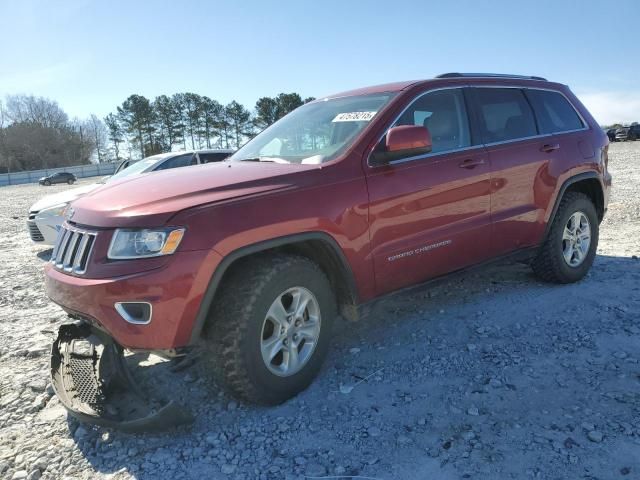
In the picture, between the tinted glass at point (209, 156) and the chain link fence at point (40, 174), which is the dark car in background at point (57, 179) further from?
the tinted glass at point (209, 156)

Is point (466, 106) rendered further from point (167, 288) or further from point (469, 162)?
point (167, 288)

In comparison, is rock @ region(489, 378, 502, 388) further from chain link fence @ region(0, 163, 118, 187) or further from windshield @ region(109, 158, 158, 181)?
chain link fence @ region(0, 163, 118, 187)

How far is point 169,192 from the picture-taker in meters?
2.79

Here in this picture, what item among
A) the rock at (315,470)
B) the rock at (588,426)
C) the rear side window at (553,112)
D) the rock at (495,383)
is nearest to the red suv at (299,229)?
the rear side window at (553,112)

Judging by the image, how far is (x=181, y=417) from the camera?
266 cm

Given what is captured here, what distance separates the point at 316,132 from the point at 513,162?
66.7 inches

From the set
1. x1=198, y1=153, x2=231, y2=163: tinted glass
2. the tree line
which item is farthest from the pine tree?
x1=198, y1=153, x2=231, y2=163: tinted glass

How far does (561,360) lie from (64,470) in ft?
10.1

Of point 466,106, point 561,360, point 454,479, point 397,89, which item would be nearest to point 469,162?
point 466,106

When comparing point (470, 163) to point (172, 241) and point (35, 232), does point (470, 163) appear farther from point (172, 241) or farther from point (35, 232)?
point (35, 232)

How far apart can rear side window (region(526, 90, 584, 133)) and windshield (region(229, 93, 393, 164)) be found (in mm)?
1781

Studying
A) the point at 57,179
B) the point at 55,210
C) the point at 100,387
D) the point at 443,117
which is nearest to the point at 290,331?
the point at 100,387

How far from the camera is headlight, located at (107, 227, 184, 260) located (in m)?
2.51

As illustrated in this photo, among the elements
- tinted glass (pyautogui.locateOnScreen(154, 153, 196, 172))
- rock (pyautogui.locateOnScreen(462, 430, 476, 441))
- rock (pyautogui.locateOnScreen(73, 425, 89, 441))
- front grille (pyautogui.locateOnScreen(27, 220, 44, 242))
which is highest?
tinted glass (pyautogui.locateOnScreen(154, 153, 196, 172))
